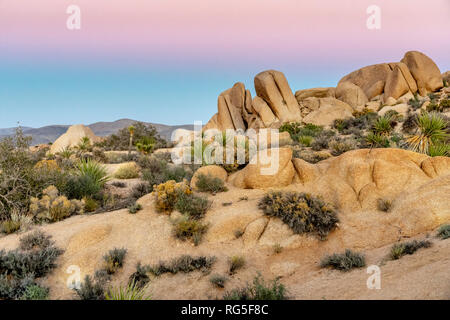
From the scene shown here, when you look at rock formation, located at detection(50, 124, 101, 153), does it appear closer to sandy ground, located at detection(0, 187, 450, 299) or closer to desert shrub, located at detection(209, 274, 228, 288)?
sandy ground, located at detection(0, 187, 450, 299)

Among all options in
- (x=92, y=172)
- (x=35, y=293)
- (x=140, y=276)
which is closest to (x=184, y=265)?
(x=140, y=276)

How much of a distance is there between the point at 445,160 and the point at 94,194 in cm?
1173

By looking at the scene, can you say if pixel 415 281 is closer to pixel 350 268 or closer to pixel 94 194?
pixel 350 268

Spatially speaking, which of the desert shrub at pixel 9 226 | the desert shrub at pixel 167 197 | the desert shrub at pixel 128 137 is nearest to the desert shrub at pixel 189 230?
the desert shrub at pixel 167 197

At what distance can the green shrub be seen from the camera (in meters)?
9.30

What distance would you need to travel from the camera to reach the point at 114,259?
20.1 ft

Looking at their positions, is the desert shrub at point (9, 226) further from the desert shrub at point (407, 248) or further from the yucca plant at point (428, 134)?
the yucca plant at point (428, 134)

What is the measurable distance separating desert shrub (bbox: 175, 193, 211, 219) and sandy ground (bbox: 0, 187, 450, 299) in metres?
0.26

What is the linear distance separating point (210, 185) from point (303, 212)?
351 centimetres

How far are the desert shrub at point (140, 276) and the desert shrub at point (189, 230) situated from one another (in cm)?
137
